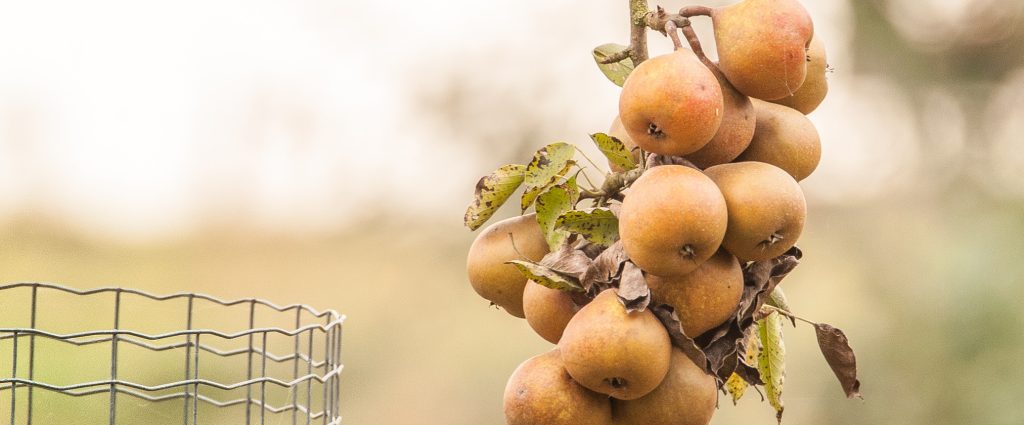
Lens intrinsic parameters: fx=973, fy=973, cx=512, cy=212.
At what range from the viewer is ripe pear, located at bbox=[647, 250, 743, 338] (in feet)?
1.89

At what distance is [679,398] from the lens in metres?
0.58

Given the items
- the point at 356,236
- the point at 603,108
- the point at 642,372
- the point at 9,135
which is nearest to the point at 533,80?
the point at 603,108

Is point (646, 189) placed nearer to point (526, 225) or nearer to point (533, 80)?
point (526, 225)

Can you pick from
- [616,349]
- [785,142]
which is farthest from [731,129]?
[616,349]

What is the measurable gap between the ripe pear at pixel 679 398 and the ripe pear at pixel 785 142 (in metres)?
0.14

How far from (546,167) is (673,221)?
13cm

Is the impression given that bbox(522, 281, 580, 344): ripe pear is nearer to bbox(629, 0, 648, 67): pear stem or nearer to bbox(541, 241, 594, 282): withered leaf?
bbox(541, 241, 594, 282): withered leaf

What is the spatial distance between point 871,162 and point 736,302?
5.76 feet

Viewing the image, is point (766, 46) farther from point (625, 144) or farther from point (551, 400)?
point (551, 400)

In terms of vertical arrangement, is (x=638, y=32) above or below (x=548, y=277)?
above

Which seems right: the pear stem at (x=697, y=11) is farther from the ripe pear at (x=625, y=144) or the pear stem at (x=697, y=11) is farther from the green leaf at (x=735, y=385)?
the green leaf at (x=735, y=385)

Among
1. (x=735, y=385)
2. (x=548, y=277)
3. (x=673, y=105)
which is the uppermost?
(x=673, y=105)

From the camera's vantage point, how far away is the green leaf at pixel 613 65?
0.68m

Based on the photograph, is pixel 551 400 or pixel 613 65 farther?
pixel 613 65
